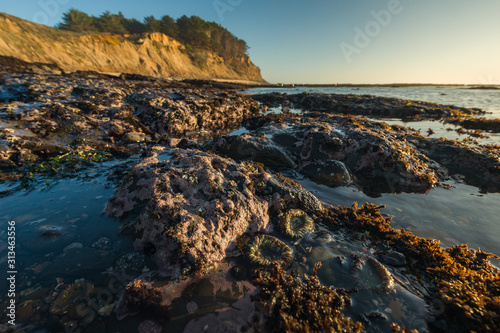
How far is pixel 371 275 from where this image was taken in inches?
108

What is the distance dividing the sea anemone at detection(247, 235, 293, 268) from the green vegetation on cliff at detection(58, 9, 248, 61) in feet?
233

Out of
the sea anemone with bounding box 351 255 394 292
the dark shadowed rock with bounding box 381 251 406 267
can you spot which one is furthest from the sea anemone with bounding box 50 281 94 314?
the dark shadowed rock with bounding box 381 251 406 267

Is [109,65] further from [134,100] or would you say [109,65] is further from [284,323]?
[284,323]

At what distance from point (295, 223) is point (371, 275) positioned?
4.43ft

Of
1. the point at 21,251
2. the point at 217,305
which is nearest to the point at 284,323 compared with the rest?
the point at 217,305

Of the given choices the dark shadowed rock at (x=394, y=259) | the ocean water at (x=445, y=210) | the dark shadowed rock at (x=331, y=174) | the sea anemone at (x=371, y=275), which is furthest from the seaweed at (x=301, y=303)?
the dark shadowed rock at (x=331, y=174)

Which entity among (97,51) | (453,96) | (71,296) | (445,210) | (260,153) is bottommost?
(445,210)

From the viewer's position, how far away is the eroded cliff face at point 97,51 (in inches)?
1033

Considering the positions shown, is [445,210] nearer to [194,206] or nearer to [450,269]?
[450,269]

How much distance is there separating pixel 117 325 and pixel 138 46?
6078 cm

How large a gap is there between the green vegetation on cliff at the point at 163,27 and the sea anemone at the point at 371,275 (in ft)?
237

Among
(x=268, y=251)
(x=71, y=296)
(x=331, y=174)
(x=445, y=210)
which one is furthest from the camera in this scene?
(x=331, y=174)

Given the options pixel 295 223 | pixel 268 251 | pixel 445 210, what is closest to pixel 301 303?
pixel 268 251

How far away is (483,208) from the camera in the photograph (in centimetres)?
452
